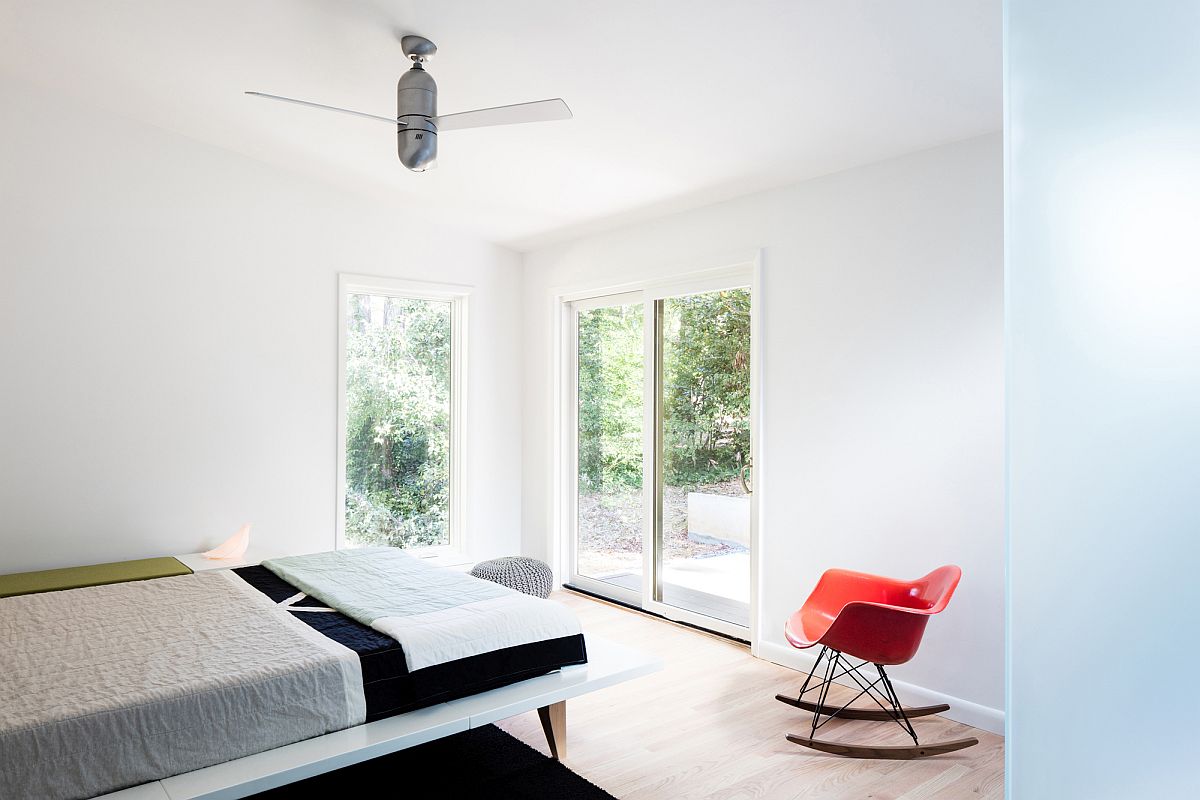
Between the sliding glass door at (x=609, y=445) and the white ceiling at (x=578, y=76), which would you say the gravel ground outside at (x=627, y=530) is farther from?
the white ceiling at (x=578, y=76)

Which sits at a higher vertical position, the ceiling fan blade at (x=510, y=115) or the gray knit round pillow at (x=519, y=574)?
the ceiling fan blade at (x=510, y=115)

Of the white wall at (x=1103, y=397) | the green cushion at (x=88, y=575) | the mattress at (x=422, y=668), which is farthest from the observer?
the green cushion at (x=88, y=575)

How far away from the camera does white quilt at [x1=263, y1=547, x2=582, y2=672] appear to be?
2.35m

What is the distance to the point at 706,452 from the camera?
13.6ft

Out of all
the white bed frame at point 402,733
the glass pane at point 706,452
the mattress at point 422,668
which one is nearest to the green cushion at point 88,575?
the mattress at point 422,668

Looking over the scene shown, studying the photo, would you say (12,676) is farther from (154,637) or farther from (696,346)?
(696,346)

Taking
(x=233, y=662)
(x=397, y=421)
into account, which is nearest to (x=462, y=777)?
(x=233, y=662)

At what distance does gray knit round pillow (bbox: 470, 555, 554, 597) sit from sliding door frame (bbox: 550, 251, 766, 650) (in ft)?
2.05

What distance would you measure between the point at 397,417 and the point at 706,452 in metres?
2.03

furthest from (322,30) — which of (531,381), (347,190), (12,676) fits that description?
(531,381)

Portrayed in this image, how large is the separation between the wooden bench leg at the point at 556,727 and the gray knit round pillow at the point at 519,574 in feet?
4.95

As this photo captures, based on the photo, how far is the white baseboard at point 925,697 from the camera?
2857mm

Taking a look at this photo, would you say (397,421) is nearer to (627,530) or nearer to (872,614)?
(627,530)

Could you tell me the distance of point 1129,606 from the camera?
0.39 metres
